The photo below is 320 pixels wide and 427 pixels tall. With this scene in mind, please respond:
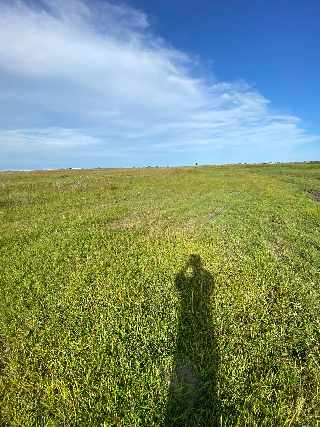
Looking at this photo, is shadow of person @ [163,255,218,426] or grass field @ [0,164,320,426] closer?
shadow of person @ [163,255,218,426]

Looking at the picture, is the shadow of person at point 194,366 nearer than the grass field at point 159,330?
Yes

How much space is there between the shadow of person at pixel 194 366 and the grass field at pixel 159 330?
1.1 inches

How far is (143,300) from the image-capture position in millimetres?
9484

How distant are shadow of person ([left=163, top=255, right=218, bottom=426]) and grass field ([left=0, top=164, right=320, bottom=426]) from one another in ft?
0.09

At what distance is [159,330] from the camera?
313 inches

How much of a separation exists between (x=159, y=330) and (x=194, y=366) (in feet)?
4.66

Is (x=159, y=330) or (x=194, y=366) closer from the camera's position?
(x=194, y=366)

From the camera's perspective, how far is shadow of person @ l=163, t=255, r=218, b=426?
5633 millimetres

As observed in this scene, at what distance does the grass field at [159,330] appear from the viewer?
582 centimetres

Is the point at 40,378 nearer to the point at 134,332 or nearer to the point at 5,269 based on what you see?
the point at 134,332

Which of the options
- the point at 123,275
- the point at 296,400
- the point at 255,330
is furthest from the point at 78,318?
the point at 296,400

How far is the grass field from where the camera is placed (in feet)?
19.1

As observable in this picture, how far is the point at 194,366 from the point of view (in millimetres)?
6723

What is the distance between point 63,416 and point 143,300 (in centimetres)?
414
